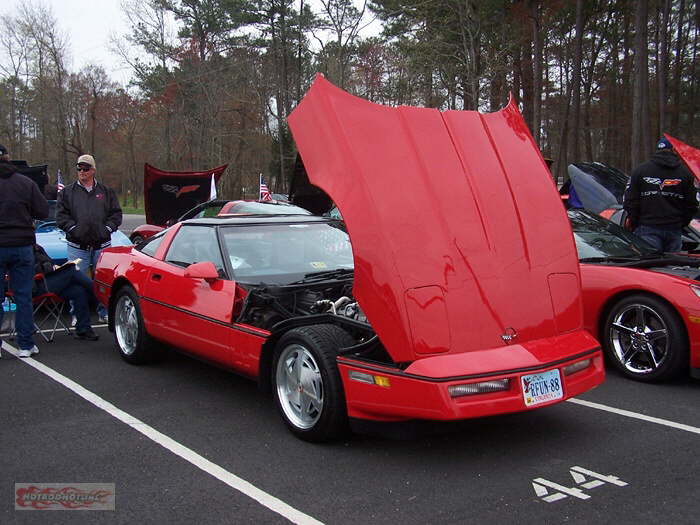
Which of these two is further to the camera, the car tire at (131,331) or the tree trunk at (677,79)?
the tree trunk at (677,79)

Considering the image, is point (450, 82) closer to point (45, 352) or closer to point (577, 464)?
point (45, 352)

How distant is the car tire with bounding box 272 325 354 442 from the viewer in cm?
329

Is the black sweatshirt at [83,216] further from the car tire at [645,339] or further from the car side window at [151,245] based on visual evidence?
the car tire at [645,339]

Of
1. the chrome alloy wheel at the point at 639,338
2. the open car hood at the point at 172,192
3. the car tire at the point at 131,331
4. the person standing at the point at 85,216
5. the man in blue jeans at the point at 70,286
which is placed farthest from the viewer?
the open car hood at the point at 172,192

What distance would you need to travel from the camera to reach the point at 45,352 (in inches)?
223

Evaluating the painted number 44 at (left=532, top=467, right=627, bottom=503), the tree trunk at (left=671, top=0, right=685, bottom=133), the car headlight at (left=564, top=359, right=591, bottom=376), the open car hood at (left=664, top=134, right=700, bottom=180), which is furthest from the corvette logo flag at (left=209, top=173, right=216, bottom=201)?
the tree trunk at (left=671, top=0, right=685, bottom=133)

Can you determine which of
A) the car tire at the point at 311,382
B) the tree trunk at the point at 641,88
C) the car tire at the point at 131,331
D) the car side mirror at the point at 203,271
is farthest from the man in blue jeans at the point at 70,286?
the tree trunk at the point at 641,88

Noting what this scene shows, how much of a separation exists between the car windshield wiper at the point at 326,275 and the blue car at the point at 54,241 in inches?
174

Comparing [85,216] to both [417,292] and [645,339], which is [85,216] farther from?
[645,339]

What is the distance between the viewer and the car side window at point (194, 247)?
457cm

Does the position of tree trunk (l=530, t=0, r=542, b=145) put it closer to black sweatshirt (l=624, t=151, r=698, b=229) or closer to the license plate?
black sweatshirt (l=624, t=151, r=698, b=229)

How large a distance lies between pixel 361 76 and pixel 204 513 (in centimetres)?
2922

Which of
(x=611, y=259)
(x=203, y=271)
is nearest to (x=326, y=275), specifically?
(x=203, y=271)

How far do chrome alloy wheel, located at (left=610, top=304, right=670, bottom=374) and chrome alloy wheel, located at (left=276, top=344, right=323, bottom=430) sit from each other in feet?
8.94
